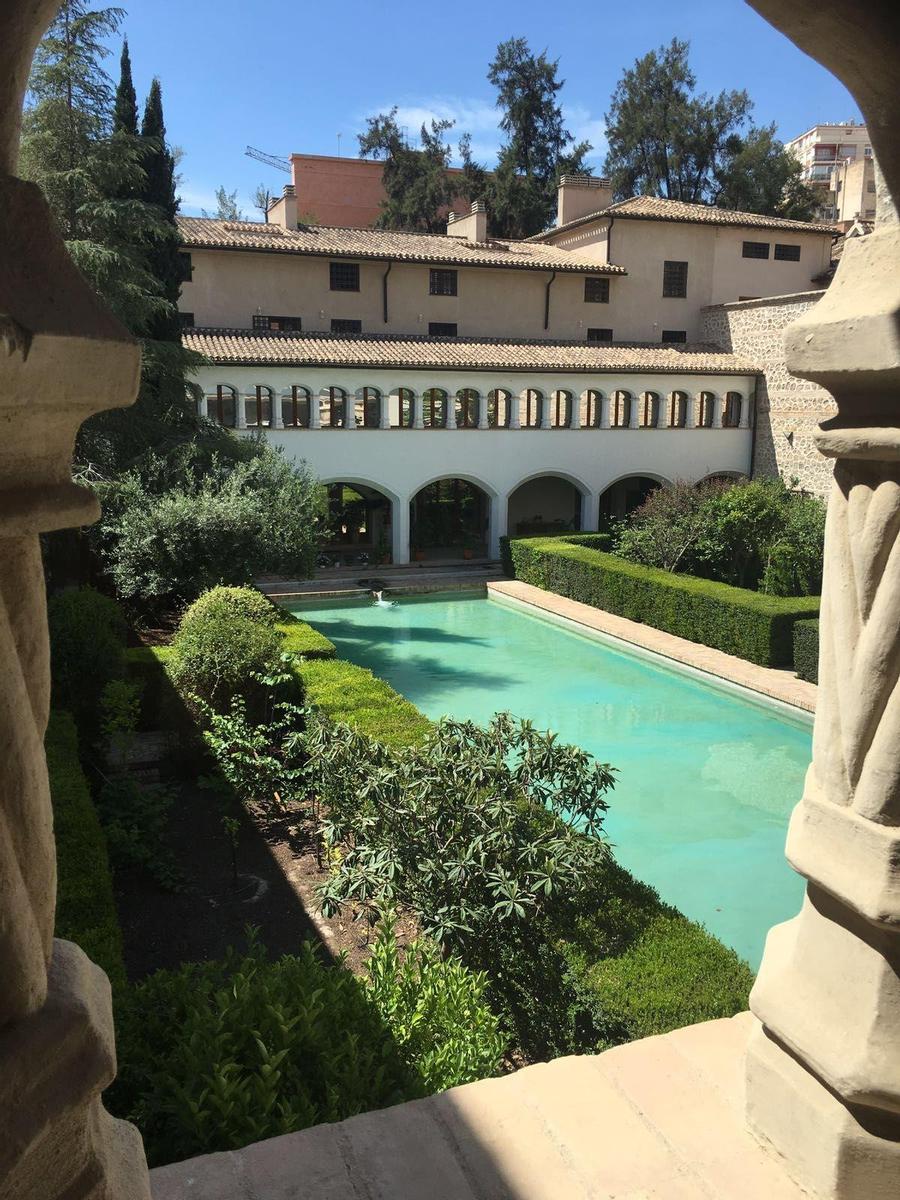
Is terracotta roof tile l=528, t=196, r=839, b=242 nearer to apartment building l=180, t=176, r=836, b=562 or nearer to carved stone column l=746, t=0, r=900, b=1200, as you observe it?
apartment building l=180, t=176, r=836, b=562

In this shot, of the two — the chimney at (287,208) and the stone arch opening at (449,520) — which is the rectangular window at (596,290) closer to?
the stone arch opening at (449,520)

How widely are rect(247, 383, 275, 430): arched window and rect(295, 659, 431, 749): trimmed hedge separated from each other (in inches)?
482

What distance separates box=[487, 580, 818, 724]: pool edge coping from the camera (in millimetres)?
13562

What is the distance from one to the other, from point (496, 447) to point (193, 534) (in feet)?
40.4

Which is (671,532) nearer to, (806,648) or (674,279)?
(806,648)

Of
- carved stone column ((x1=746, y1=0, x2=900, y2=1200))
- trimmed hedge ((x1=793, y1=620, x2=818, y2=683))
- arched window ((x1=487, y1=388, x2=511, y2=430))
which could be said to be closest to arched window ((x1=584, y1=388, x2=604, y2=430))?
arched window ((x1=487, y1=388, x2=511, y2=430))

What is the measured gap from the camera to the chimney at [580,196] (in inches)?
1277

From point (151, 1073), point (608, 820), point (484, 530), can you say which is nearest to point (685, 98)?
point (484, 530)

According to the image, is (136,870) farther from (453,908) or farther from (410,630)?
(410,630)

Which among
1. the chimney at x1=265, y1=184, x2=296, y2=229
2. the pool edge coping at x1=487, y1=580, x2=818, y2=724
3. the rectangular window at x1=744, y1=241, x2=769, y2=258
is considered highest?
the chimney at x1=265, y1=184, x2=296, y2=229

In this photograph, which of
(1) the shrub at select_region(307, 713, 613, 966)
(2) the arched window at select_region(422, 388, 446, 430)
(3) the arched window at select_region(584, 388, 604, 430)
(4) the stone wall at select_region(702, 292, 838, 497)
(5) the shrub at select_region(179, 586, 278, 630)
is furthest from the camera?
(3) the arched window at select_region(584, 388, 604, 430)

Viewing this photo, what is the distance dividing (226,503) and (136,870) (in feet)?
23.4

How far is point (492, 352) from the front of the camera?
25125 millimetres

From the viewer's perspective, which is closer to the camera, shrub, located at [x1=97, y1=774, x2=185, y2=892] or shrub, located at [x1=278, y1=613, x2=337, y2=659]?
shrub, located at [x1=97, y1=774, x2=185, y2=892]
